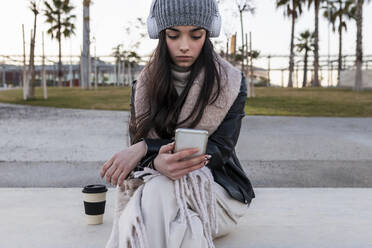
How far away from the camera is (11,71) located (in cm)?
5206

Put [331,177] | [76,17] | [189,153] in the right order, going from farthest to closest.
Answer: [76,17], [331,177], [189,153]

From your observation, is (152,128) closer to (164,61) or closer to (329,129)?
(164,61)

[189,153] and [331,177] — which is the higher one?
[189,153]

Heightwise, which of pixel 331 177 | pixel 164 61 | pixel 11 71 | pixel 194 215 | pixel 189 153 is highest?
pixel 11 71

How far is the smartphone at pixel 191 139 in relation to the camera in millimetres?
1398

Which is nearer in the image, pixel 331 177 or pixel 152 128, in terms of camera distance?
pixel 152 128

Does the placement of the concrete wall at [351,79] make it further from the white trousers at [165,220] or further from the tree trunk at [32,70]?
the white trousers at [165,220]

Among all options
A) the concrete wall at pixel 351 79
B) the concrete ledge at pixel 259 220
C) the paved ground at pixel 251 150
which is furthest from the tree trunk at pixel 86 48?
the concrete ledge at pixel 259 220

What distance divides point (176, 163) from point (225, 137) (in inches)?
13.7

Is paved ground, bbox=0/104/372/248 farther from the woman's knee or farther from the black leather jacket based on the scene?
the woman's knee

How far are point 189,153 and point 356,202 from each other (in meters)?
1.72

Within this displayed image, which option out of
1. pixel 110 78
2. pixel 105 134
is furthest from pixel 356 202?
pixel 110 78

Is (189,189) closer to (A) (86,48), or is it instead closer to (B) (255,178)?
(B) (255,178)

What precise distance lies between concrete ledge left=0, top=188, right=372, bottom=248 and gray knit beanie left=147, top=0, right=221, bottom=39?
1009mm
